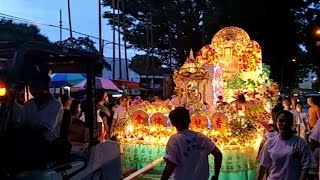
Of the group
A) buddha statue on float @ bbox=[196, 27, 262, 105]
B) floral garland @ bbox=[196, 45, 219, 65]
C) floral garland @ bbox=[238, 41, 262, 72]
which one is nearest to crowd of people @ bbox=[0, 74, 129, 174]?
floral garland @ bbox=[196, 45, 219, 65]

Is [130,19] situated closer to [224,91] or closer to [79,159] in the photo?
[224,91]

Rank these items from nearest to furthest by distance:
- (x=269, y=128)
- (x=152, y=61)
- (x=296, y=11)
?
(x=269, y=128), (x=296, y=11), (x=152, y=61)

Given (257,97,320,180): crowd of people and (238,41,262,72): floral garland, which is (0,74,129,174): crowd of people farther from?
(238,41,262,72): floral garland

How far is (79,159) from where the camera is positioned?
15.0ft

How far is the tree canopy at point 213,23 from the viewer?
35.1 meters

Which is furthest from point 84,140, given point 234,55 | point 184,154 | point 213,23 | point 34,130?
point 213,23

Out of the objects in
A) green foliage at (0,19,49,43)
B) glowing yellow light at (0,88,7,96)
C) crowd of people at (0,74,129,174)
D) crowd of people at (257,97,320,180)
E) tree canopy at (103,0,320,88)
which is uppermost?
tree canopy at (103,0,320,88)

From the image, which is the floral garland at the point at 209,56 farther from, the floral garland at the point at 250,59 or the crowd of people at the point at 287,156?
the crowd of people at the point at 287,156

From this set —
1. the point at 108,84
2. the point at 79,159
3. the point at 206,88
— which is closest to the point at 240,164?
the point at 206,88

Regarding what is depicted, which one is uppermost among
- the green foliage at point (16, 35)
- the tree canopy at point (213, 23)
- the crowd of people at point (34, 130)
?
the tree canopy at point (213, 23)

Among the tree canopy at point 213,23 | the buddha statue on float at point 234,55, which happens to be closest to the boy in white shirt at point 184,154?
the buddha statue on float at point 234,55

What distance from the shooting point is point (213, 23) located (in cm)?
3638

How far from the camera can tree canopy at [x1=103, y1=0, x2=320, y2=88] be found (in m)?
35.1

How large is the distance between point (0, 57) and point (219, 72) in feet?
45.9
